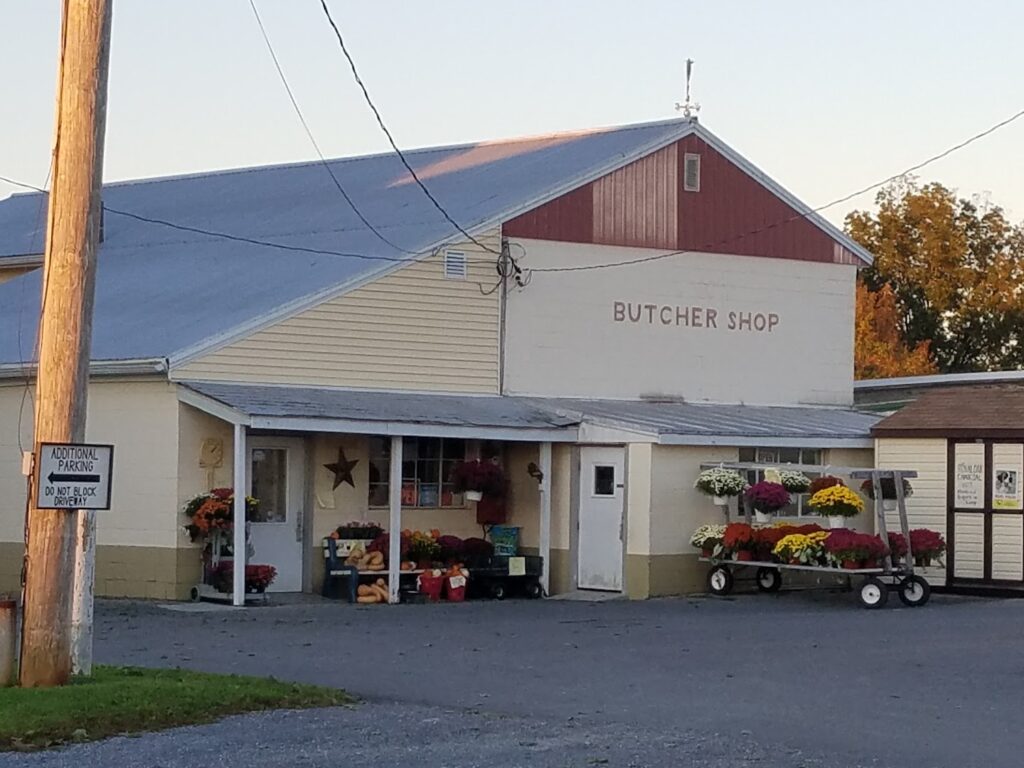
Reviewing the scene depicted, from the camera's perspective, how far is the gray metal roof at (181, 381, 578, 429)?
77.7 ft

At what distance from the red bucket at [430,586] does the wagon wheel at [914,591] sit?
6.02 meters

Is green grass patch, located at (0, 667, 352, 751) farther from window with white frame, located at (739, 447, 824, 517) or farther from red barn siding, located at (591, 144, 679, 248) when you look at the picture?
red barn siding, located at (591, 144, 679, 248)

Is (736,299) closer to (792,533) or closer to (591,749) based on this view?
(792,533)

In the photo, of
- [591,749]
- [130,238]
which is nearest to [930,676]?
[591,749]

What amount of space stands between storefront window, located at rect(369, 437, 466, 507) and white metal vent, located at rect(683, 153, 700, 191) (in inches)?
230

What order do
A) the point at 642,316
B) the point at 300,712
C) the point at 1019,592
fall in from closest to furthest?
the point at 300,712 → the point at 1019,592 → the point at 642,316

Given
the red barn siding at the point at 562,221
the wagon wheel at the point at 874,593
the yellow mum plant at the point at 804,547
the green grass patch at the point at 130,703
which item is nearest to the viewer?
the green grass patch at the point at 130,703

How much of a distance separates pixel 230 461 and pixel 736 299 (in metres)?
9.91

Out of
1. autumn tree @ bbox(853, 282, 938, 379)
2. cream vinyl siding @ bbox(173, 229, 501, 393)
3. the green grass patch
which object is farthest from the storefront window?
autumn tree @ bbox(853, 282, 938, 379)

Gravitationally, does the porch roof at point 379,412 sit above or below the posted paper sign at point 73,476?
above

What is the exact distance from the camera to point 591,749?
40.6ft

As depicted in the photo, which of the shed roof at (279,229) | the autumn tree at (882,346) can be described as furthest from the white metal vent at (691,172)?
the autumn tree at (882,346)

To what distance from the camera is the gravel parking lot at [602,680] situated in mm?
12281

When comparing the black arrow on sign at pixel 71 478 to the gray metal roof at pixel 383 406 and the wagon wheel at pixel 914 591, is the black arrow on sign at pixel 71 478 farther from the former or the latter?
the wagon wheel at pixel 914 591
